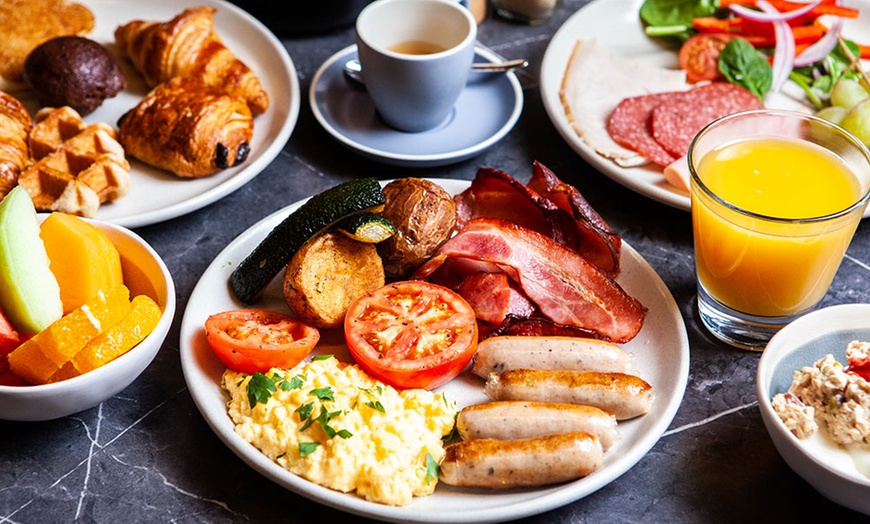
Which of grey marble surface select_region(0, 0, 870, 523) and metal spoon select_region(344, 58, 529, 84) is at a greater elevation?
metal spoon select_region(344, 58, 529, 84)

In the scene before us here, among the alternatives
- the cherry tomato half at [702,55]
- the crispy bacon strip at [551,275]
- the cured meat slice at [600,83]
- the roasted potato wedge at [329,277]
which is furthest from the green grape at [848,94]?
the roasted potato wedge at [329,277]

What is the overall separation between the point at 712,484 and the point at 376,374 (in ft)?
2.85

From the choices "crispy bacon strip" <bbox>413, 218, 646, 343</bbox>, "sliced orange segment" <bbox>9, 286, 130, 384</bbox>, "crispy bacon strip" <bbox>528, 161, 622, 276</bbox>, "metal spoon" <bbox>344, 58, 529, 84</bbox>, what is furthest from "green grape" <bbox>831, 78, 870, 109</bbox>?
"sliced orange segment" <bbox>9, 286, 130, 384</bbox>

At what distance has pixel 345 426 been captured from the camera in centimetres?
205

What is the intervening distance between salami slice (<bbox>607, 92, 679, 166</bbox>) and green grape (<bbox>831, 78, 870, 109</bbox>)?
59 centimetres

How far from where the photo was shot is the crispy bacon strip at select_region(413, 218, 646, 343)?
245cm

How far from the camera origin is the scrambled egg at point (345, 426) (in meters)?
1.99

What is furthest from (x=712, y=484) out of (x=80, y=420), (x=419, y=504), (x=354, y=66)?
(x=354, y=66)

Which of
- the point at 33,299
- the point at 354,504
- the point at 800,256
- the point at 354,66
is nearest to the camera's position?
the point at 354,504

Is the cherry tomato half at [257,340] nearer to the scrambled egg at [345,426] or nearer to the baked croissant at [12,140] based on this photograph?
the scrambled egg at [345,426]

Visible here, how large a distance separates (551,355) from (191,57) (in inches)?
74.4

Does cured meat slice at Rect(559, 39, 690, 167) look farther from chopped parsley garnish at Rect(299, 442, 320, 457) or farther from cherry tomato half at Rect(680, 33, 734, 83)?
chopped parsley garnish at Rect(299, 442, 320, 457)

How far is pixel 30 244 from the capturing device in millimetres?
2199

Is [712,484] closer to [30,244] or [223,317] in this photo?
[223,317]
